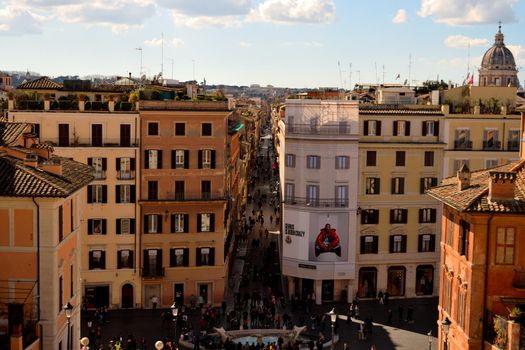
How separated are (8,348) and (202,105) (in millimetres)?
32020

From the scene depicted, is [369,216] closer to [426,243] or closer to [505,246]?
[426,243]

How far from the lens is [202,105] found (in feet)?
196

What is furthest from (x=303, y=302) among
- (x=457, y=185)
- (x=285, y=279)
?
(x=457, y=185)

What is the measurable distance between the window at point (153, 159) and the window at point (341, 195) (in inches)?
524

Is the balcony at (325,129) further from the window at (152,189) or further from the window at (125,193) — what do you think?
the window at (125,193)

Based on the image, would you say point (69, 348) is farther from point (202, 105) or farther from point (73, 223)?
point (202, 105)

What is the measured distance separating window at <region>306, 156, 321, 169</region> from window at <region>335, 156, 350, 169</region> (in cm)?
137

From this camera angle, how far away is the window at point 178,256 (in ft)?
198

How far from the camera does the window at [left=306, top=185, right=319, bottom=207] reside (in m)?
61.7

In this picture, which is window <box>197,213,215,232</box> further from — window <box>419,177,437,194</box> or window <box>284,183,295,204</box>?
window <box>419,177,437,194</box>

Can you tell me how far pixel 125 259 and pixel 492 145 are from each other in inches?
1152

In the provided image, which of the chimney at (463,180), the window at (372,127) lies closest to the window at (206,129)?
the window at (372,127)

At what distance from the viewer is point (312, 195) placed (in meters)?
61.8

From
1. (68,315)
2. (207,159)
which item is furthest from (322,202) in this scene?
(68,315)
